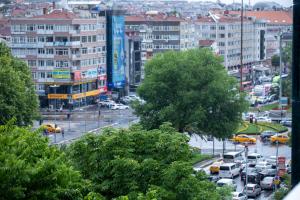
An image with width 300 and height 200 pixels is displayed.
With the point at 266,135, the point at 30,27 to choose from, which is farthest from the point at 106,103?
the point at 266,135

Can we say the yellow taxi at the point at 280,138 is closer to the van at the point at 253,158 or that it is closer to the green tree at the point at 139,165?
the van at the point at 253,158

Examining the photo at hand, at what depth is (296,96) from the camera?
313 cm

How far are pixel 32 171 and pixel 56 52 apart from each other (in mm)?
14268

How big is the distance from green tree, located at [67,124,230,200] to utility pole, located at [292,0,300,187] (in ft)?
6.71

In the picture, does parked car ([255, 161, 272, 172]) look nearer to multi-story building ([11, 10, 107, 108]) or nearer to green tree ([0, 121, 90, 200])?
green tree ([0, 121, 90, 200])

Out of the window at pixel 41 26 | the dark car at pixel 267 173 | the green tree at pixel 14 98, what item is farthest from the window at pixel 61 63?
the dark car at pixel 267 173

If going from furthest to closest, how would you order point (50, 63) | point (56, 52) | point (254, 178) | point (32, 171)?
point (50, 63), point (56, 52), point (254, 178), point (32, 171)

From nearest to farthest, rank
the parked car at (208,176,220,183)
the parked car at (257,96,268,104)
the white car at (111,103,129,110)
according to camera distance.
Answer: the parked car at (208,176,220,183), the white car at (111,103,129,110), the parked car at (257,96,268,104)

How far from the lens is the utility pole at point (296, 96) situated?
311cm

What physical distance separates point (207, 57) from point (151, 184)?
277 inches

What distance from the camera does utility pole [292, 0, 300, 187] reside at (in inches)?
122

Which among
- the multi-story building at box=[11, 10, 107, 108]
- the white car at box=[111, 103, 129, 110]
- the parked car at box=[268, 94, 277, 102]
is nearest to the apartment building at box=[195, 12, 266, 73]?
the parked car at box=[268, 94, 277, 102]

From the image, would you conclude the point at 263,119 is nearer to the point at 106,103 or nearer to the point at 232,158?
the point at 106,103

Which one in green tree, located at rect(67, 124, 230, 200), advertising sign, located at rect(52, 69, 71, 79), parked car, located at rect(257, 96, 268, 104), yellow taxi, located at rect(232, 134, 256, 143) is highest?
green tree, located at rect(67, 124, 230, 200)
